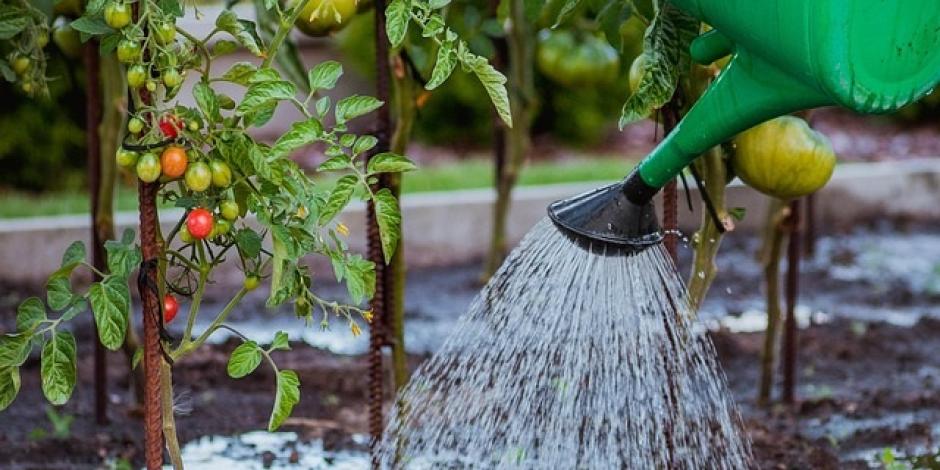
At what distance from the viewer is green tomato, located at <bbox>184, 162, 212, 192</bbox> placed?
1547 millimetres

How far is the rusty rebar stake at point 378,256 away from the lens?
2109 millimetres

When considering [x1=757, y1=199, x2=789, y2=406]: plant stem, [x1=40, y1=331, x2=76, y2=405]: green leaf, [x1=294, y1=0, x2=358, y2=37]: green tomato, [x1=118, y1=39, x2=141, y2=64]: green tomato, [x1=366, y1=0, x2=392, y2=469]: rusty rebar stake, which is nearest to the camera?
[x1=118, y1=39, x2=141, y2=64]: green tomato

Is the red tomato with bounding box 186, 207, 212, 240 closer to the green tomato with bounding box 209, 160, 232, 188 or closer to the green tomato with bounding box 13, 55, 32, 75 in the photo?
the green tomato with bounding box 209, 160, 232, 188

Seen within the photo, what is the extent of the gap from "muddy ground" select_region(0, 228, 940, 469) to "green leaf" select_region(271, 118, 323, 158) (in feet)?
2.21

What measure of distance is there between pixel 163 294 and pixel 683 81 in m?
0.83

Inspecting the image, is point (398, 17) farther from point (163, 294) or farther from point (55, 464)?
point (55, 464)

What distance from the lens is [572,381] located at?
2361 millimetres

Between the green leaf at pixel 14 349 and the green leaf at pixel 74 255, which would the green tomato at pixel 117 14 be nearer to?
the green leaf at pixel 74 255

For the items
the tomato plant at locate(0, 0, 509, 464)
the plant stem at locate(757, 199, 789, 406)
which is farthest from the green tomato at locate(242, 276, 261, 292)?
the plant stem at locate(757, 199, 789, 406)

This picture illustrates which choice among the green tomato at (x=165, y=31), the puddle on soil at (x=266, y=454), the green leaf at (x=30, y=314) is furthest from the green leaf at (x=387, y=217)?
the puddle on soil at (x=266, y=454)

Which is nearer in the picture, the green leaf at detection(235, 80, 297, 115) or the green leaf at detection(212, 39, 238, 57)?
the green leaf at detection(235, 80, 297, 115)

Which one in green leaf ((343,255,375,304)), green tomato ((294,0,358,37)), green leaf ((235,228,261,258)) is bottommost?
green leaf ((343,255,375,304))

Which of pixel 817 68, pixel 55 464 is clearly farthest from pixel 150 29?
pixel 55 464

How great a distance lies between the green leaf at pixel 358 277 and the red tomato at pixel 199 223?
174mm
